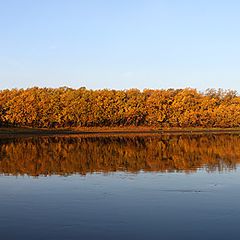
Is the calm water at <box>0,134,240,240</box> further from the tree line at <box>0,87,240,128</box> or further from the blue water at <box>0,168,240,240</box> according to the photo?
the tree line at <box>0,87,240,128</box>

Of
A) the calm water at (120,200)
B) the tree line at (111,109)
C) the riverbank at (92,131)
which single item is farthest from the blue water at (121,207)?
the tree line at (111,109)

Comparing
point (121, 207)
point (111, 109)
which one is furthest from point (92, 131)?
point (121, 207)

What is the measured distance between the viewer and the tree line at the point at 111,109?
12100 cm

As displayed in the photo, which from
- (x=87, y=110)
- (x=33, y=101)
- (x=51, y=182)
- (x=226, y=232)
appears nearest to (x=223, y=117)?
(x=87, y=110)

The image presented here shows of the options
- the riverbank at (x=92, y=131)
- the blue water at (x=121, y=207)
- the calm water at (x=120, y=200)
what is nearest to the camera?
the blue water at (x=121, y=207)

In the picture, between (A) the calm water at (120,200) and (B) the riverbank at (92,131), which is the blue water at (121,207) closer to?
(A) the calm water at (120,200)

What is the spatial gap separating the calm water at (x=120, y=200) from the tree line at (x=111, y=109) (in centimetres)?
8554

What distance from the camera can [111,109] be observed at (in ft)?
414

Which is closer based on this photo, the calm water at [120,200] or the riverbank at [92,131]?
the calm water at [120,200]

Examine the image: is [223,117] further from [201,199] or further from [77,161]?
[201,199]

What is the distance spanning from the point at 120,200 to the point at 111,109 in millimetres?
106118

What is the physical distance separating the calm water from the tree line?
3368 inches

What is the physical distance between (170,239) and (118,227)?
89.4 inches

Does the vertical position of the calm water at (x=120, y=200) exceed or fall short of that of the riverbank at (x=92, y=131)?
it falls short
